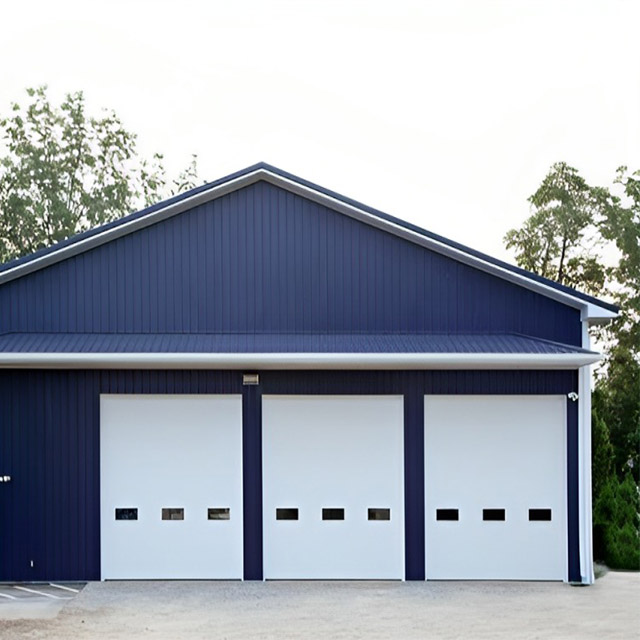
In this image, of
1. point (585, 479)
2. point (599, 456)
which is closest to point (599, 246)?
point (599, 456)

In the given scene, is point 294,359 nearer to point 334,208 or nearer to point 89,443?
point 334,208

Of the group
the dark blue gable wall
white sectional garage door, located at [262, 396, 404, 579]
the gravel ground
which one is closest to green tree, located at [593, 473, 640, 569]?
the gravel ground

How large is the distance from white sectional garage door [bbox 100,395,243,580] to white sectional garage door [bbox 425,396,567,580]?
2462mm

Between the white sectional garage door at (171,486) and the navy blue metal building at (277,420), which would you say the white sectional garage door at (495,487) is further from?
the white sectional garage door at (171,486)

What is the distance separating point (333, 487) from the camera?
42.3 ft

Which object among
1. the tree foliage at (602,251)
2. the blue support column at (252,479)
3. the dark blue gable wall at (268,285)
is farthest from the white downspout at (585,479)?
the tree foliage at (602,251)

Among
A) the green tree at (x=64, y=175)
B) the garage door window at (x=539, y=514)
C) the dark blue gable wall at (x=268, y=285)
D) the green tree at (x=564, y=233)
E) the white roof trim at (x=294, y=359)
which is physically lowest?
the garage door window at (x=539, y=514)

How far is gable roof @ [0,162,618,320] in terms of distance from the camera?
13078 millimetres

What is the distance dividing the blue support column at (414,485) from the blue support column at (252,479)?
5.92ft

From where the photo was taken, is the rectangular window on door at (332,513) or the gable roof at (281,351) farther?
the rectangular window on door at (332,513)

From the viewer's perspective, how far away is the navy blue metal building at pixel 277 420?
41.8ft

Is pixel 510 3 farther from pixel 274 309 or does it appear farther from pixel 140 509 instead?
pixel 140 509

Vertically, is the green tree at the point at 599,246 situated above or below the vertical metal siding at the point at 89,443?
above

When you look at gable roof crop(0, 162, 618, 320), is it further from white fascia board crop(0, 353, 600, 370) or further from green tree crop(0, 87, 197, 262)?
green tree crop(0, 87, 197, 262)
